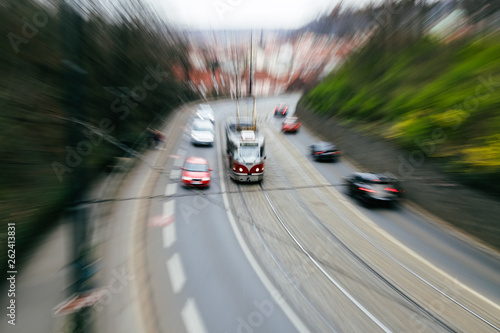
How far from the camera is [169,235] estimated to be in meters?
10.5

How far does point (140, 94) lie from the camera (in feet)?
76.2

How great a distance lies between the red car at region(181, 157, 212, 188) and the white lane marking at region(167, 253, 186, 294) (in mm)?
6123

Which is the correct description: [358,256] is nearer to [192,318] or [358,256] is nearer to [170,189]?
[192,318]

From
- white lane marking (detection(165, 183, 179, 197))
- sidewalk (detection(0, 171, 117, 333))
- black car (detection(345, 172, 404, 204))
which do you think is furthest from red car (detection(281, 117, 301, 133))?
sidewalk (detection(0, 171, 117, 333))

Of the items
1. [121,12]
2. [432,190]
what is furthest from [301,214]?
[121,12]

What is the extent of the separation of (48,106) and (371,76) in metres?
23.6

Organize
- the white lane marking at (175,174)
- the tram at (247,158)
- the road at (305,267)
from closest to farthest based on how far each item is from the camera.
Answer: the road at (305,267) → the tram at (247,158) → the white lane marking at (175,174)

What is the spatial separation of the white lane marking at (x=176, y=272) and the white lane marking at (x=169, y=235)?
842 mm

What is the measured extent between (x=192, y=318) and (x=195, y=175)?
9.19 metres

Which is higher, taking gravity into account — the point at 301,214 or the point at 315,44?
the point at 315,44

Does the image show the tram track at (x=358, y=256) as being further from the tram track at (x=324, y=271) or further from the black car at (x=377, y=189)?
the black car at (x=377, y=189)

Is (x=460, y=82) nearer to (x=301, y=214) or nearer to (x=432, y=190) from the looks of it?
(x=432, y=190)

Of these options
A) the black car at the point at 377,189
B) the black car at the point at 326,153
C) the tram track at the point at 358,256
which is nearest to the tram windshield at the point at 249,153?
the tram track at the point at 358,256

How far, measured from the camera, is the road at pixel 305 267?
22.1ft
